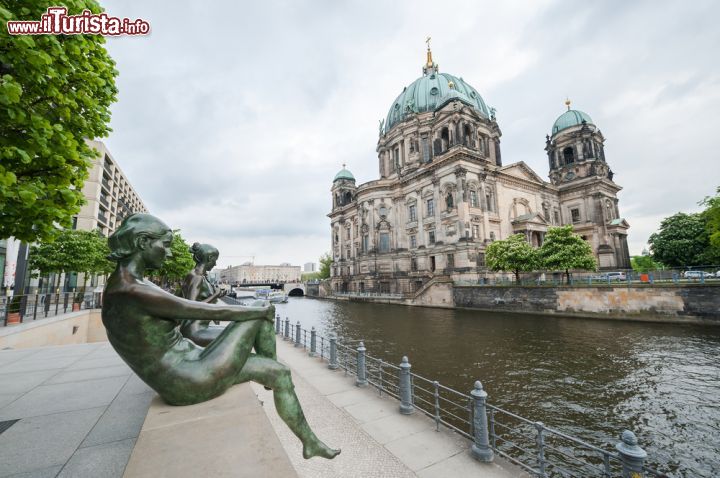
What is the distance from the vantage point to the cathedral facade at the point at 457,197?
4134cm

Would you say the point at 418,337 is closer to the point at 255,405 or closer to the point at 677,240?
the point at 255,405

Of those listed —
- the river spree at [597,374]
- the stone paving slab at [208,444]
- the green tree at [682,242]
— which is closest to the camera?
the stone paving slab at [208,444]

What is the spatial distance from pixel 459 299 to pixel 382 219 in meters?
22.6

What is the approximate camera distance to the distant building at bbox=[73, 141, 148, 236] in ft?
128

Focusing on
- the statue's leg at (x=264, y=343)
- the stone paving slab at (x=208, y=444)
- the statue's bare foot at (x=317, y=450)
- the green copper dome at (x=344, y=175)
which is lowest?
the statue's bare foot at (x=317, y=450)

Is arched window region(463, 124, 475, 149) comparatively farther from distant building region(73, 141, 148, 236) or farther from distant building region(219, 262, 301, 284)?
distant building region(219, 262, 301, 284)

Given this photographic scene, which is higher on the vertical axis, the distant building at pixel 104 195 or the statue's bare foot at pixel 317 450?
the distant building at pixel 104 195

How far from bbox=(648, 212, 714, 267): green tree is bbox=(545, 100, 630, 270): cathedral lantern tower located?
5.25 m

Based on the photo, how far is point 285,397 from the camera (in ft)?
7.84

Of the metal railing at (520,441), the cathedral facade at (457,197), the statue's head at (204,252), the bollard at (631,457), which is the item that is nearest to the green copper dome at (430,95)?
the cathedral facade at (457,197)

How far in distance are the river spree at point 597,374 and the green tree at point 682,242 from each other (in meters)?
27.6

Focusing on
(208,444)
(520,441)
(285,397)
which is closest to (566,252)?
(520,441)

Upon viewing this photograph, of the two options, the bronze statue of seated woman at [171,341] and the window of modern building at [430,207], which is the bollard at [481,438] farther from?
the window of modern building at [430,207]

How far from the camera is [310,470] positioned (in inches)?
172
